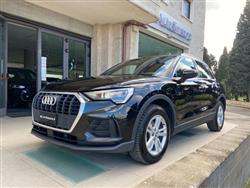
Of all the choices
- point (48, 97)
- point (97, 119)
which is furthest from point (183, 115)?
point (48, 97)

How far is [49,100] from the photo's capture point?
288 centimetres

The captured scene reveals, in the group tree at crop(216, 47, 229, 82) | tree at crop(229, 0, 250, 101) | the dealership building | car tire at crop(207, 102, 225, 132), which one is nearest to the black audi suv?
car tire at crop(207, 102, 225, 132)

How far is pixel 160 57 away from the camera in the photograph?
12.8 feet

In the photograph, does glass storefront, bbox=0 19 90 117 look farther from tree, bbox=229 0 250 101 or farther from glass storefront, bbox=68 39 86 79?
tree, bbox=229 0 250 101

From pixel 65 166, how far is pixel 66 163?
0.08 metres

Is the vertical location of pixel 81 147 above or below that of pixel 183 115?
below

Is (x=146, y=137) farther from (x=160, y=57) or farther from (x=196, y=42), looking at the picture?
(x=196, y=42)

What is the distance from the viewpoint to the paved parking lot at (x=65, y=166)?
2404 mm

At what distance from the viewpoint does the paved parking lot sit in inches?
94.7

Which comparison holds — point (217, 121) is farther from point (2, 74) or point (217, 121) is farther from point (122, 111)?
point (2, 74)

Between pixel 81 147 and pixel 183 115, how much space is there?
67.0 inches

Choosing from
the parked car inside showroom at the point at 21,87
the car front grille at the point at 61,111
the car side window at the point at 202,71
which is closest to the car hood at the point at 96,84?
the car front grille at the point at 61,111

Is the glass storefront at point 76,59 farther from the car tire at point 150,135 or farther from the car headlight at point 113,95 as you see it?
the car headlight at point 113,95

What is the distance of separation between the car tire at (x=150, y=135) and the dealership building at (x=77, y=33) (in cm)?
399
